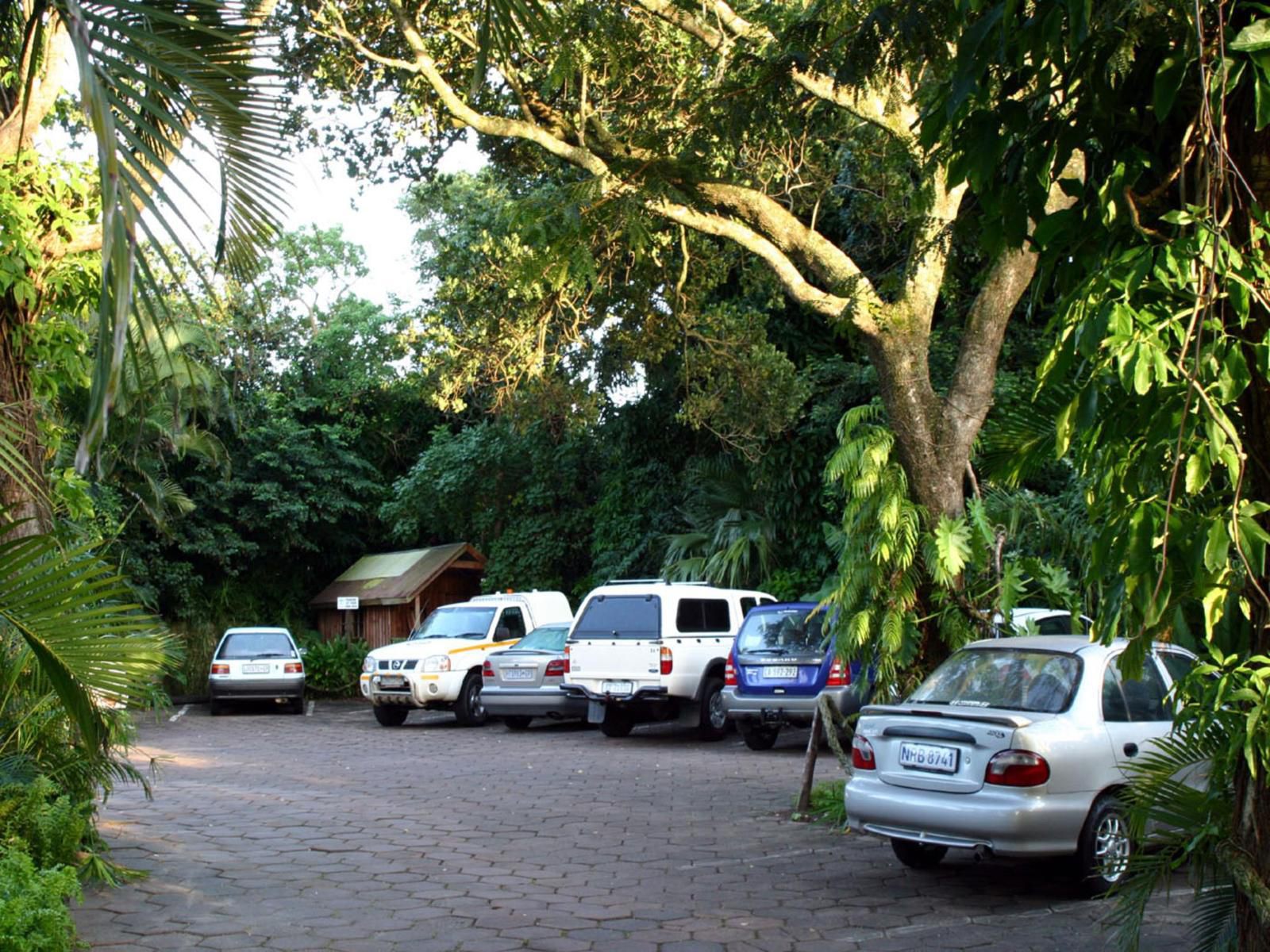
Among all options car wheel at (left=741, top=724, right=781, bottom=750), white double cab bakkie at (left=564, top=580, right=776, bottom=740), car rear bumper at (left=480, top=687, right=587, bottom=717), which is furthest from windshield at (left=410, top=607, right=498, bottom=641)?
car wheel at (left=741, top=724, right=781, bottom=750)

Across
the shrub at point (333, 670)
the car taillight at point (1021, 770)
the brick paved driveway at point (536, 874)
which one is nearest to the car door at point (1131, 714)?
the car taillight at point (1021, 770)

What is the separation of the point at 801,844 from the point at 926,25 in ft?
19.1

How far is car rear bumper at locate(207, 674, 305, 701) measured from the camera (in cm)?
2466

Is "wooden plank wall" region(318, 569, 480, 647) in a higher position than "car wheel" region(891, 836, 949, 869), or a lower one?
higher

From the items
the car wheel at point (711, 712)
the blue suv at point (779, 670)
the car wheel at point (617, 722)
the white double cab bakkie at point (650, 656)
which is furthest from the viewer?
the car wheel at point (617, 722)

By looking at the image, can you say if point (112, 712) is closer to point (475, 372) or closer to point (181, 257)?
point (181, 257)

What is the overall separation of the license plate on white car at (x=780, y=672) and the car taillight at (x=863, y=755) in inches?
295

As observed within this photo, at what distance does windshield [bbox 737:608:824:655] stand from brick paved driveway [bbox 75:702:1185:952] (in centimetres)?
187

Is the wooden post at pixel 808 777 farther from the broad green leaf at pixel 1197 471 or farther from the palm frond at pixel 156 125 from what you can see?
the palm frond at pixel 156 125

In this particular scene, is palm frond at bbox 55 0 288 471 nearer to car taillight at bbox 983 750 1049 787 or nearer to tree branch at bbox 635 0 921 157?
car taillight at bbox 983 750 1049 787

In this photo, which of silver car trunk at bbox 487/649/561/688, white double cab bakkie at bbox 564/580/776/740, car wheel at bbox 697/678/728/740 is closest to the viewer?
white double cab bakkie at bbox 564/580/776/740

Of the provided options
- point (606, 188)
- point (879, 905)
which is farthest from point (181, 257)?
point (606, 188)

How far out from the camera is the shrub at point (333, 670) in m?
30.0

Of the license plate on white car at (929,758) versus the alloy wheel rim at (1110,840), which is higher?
the license plate on white car at (929,758)
